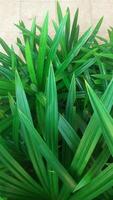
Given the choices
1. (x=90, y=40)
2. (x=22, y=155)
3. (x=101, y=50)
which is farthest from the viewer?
(x=90, y=40)

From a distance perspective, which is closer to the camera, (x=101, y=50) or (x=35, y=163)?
(x=35, y=163)

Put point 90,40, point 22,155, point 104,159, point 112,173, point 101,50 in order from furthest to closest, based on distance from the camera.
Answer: point 90,40 < point 101,50 < point 22,155 < point 104,159 < point 112,173

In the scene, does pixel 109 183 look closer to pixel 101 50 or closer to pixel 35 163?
pixel 35 163

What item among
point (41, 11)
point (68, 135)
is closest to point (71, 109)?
point (68, 135)

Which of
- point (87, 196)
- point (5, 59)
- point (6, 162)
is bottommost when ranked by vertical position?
point (87, 196)

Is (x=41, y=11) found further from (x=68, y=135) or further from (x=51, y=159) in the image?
(x=51, y=159)

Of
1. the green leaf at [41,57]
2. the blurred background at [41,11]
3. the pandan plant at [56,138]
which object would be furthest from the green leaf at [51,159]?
the blurred background at [41,11]

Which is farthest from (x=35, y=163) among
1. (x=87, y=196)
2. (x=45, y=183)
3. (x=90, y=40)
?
(x=90, y=40)

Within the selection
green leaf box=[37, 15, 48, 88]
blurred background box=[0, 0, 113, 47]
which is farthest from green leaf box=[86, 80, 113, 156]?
blurred background box=[0, 0, 113, 47]
